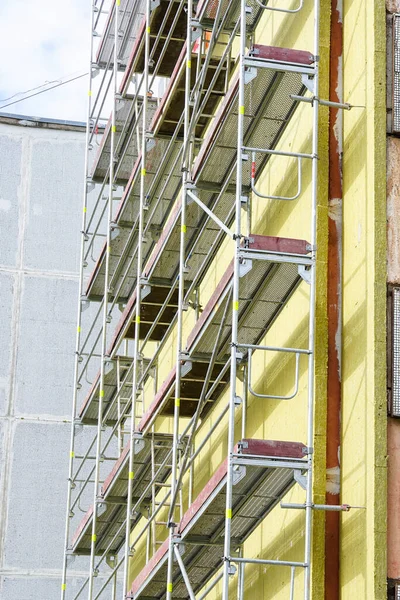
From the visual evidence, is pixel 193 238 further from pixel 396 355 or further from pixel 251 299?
pixel 396 355

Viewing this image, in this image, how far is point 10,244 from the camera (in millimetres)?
28578

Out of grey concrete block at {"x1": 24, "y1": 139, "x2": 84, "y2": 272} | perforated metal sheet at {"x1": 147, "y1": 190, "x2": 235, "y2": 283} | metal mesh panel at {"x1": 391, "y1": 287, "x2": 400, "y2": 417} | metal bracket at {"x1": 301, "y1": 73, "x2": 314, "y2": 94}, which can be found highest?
grey concrete block at {"x1": 24, "y1": 139, "x2": 84, "y2": 272}

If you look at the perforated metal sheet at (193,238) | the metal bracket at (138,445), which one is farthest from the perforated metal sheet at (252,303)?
the metal bracket at (138,445)

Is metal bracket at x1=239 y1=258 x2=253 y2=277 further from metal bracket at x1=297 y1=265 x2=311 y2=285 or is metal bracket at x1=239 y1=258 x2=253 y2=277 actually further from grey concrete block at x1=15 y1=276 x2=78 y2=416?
grey concrete block at x1=15 y1=276 x2=78 y2=416

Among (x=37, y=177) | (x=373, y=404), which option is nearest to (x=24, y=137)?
(x=37, y=177)

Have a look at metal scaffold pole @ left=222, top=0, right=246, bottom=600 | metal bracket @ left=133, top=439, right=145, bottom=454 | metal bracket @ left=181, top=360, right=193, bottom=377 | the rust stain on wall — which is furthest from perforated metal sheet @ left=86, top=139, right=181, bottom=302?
the rust stain on wall

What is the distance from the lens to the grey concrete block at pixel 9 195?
28562mm

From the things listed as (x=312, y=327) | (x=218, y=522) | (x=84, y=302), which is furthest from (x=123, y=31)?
(x=312, y=327)

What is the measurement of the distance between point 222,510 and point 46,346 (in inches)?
608

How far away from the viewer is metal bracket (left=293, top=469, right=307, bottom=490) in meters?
12.1

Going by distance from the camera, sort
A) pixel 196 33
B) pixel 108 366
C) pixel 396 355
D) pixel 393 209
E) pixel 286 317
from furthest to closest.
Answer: pixel 108 366 → pixel 196 33 → pixel 286 317 → pixel 393 209 → pixel 396 355

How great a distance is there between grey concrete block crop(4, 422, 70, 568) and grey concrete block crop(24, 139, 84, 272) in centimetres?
375

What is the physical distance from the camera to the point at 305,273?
12703 millimetres

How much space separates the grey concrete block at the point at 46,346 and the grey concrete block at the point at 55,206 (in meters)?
0.50
